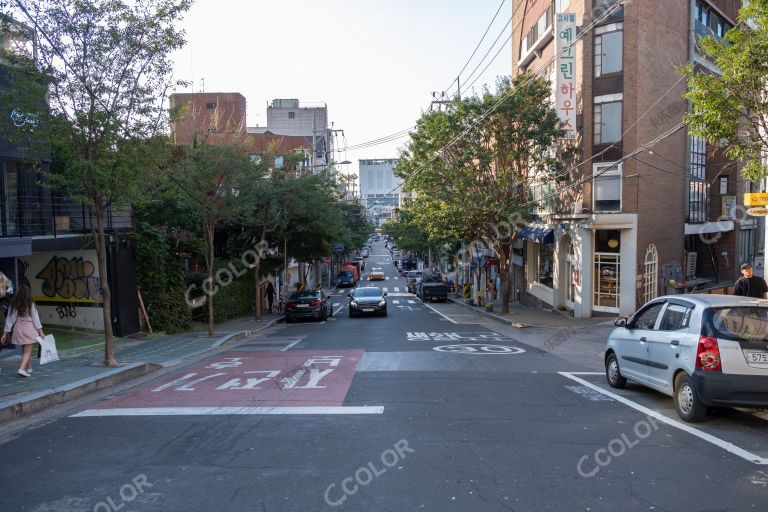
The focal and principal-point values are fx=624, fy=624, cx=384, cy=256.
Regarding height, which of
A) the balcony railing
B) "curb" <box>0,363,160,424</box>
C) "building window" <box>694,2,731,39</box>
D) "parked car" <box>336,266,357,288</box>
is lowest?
"parked car" <box>336,266,357,288</box>

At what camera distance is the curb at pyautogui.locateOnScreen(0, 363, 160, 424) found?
28.3ft

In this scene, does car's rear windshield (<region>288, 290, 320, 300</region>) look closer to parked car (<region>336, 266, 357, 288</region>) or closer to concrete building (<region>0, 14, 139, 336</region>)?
concrete building (<region>0, 14, 139, 336</region>)

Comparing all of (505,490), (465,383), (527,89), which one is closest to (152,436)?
(505,490)

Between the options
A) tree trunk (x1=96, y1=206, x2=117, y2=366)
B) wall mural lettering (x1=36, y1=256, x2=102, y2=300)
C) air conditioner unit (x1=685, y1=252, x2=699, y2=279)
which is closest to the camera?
tree trunk (x1=96, y1=206, x2=117, y2=366)

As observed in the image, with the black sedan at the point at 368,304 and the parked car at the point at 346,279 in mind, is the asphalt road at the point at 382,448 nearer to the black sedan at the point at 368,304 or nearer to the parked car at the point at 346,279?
the black sedan at the point at 368,304

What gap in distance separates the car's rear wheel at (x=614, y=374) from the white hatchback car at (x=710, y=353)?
1.31 m

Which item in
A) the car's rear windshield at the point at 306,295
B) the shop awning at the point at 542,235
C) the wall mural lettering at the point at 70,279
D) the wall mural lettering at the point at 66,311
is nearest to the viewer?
the wall mural lettering at the point at 70,279

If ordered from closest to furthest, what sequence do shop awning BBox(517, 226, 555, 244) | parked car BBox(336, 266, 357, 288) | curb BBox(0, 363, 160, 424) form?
curb BBox(0, 363, 160, 424)
shop awning BBox(517, 226, 555, 244)
parked car BBox(336, 266, 357, 288)

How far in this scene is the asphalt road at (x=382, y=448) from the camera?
544cm

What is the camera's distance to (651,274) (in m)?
25.5

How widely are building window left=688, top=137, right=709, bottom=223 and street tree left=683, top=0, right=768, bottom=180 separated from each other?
18913mm

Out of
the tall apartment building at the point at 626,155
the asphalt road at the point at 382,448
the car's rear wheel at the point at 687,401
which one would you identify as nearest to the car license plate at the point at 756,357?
the car's rear wheel at the point at 687,401

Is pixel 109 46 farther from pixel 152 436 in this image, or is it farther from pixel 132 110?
pixel 152 436

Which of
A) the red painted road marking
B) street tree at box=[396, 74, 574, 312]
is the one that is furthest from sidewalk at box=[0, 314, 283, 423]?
street tree at box=[396, 74, 574, 312]
